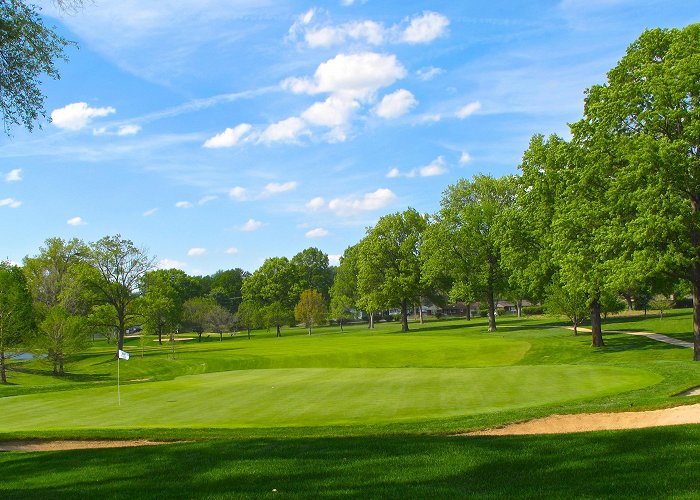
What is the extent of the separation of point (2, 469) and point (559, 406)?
14674 mm

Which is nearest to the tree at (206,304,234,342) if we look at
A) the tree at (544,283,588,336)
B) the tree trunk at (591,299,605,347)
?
the tree at (544,283,588,336)

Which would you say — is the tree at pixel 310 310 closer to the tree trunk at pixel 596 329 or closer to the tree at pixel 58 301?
the tree at pixel 58 301

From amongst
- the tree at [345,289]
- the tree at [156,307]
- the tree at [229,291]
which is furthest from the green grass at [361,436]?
the tree at [229,291]

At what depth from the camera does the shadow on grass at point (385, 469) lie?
8.20 metres

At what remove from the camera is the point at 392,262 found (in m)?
83.2

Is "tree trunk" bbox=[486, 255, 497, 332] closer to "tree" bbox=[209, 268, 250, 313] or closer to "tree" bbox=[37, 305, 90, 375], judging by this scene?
"tree" bbox=[37, 305, 90, 375]

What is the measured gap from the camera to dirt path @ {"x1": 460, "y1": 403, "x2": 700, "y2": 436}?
14711 millimetres

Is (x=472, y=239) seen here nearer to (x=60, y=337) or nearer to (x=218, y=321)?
(x=60, y=337)

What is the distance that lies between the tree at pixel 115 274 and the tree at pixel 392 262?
29.1m

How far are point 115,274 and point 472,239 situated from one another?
43.1 meters

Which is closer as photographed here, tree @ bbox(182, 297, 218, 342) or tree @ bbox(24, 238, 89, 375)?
tree @ bbox(24, 238, 89, 375)

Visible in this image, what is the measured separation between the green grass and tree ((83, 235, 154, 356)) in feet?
135

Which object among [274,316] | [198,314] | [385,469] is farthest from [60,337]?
[274,316]

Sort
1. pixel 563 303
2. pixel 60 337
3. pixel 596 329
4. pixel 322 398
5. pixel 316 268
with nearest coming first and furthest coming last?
pixel 322 398 → pixel 596 329 → pixel 563 303 → pixel 60 337 → pixel 316 268
